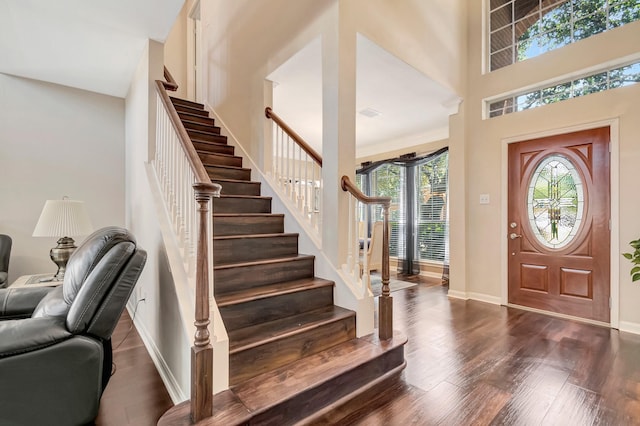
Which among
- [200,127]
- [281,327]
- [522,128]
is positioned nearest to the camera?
[281,327]

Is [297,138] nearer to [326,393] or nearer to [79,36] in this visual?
[79,36]

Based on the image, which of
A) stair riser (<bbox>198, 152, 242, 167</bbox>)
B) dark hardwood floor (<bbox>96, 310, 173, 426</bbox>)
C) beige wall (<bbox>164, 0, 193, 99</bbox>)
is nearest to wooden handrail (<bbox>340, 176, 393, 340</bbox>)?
dark hardwood floor (<bbox>96, 310, 173, 426</bbox>)

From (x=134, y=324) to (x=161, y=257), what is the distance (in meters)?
1.26

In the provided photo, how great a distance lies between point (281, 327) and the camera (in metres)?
2.01

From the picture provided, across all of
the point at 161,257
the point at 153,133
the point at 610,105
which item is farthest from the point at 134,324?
the point at 610,105

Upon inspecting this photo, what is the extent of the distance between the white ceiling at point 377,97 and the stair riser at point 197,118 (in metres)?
0.99

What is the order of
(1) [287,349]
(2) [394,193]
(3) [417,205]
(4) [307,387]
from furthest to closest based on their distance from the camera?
1. (2) [394,193]
2. (3) [417,205]
3. (1) [287,349]
4. (4) [307,387]

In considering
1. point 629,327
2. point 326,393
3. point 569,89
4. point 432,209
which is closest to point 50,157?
point 326,393

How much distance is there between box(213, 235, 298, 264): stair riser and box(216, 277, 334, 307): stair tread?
0.33 m

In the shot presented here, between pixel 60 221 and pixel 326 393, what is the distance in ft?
8.77

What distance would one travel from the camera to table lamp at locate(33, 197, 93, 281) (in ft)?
8.57

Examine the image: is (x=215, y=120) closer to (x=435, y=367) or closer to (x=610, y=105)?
(x=435, y=367)

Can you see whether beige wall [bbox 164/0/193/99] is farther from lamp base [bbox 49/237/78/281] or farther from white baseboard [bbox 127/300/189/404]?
white baseboard [bbox 127/300/189/404]

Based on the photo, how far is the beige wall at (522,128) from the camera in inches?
113
